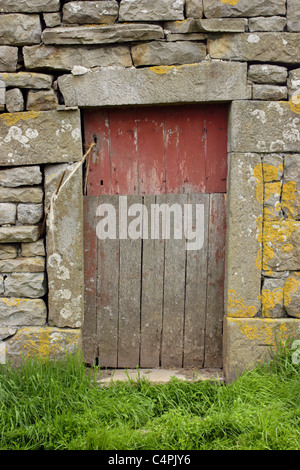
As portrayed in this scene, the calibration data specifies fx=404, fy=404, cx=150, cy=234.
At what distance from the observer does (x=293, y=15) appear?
2812mm

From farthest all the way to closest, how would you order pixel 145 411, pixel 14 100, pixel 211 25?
pixel 14 100, pixel 211 25, pixel 145 411

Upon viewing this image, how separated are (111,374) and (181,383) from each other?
58 cm

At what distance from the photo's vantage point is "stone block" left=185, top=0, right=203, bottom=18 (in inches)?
110

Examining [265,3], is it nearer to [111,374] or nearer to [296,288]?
[296,288]

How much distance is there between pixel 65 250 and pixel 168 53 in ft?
5.22

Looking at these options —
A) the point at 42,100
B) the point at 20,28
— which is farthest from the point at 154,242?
the point at 20,28

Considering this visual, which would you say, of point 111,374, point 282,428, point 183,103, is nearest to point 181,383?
point 111,374

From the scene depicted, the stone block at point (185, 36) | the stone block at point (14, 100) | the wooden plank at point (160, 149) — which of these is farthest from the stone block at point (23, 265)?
the stone block at point (185, 36)

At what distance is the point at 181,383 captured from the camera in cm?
294

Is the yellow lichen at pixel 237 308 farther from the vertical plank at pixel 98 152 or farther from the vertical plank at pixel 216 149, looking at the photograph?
the vertical plank at pixel 98 152

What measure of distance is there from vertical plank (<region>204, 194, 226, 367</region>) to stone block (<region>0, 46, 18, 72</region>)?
1.74 m

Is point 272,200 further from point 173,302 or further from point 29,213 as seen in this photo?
point 29,213

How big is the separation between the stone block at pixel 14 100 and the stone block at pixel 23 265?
1081mm

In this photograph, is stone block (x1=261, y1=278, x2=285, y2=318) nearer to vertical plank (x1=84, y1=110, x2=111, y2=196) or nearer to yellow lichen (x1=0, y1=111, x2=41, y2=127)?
vertical plank (x1=84, y1=110, x2=111, y2=196)
